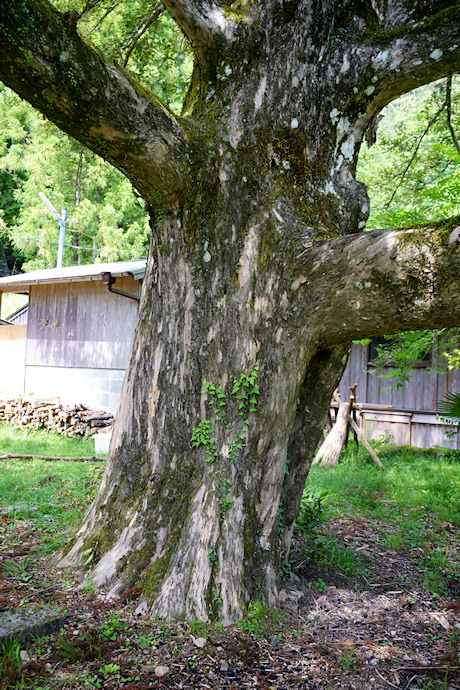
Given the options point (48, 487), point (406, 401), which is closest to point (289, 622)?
point (48, 487)

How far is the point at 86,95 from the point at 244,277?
1509 mm

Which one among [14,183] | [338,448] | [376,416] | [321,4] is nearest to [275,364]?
[321,4]

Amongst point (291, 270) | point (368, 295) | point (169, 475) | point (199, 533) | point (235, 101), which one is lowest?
point (199, 533)

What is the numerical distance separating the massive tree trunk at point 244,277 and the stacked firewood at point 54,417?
27.8 ft

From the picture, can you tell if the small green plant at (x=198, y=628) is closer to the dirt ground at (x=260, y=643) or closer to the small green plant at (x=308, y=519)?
the dirt ground at (x=260, y=643)

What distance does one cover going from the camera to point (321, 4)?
3.87 m

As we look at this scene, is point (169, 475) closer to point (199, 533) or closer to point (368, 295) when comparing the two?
point (199, 533)

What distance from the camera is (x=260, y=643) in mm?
3053

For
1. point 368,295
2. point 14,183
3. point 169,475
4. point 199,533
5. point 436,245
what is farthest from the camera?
point 14,183

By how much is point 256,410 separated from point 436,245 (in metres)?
1.56

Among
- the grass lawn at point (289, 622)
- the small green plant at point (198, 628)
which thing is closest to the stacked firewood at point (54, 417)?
the grass lawn at point (289, 622)

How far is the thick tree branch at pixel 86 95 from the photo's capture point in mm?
2572

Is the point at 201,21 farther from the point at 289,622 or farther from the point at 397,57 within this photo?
the point at 289,622

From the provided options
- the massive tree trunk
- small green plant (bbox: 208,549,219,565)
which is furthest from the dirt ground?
small green plant (bbox: 208,549,219,565)
